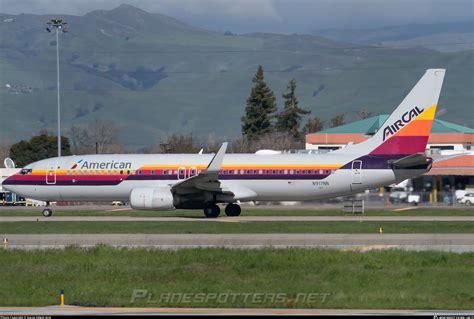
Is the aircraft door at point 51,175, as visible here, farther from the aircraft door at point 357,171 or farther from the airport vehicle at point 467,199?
the airport vehicle at point 467,199

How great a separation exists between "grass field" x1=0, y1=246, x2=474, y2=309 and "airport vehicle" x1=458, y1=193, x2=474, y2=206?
136 ft

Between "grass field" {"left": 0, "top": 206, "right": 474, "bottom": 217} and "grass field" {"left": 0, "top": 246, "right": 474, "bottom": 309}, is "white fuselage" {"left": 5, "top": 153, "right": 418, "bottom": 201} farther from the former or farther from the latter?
"grass field" {"left": 0, "top": 246, "right": 474, "bottom": 309}

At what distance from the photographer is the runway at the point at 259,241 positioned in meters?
33.8

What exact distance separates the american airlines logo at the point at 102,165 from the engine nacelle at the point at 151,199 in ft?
13.1

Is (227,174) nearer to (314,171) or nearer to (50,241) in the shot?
(314,171)

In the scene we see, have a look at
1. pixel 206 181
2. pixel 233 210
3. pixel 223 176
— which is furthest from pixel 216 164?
pixel 233 210

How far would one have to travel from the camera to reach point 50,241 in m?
36.8

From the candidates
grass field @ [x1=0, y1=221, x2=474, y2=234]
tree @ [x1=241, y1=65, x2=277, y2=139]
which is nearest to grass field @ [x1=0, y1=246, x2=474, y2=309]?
grass field @ [x1=0, y1=221, x2=474, y2=234]

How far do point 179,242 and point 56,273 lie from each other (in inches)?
370

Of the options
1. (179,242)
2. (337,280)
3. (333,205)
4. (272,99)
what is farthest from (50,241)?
(272,99)

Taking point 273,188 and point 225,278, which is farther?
point 273,188

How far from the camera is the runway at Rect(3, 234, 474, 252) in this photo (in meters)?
33.8

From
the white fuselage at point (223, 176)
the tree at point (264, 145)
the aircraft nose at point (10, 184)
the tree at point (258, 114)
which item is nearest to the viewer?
the white fuselage at point (223, 176)

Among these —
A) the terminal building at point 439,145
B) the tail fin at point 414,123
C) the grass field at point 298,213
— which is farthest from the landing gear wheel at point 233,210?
the terminal building at point 439,145
